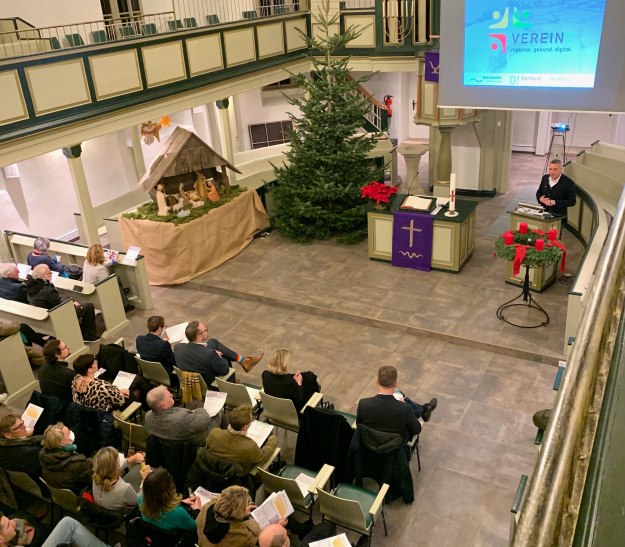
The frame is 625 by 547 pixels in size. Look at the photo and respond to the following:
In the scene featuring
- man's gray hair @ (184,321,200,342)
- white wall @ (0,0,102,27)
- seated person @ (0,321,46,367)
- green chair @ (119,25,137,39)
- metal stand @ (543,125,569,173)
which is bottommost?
metal stand @ (543,125,569,173)

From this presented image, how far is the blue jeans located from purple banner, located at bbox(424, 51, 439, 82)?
352 inches

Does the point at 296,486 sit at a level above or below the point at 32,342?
above

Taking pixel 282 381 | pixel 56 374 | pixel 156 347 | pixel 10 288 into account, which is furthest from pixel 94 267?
pixel 282 381

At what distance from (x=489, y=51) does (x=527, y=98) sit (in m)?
0.83

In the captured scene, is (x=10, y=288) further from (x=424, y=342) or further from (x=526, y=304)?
(x=526, y=304)

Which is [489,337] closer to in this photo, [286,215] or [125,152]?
[286,215]

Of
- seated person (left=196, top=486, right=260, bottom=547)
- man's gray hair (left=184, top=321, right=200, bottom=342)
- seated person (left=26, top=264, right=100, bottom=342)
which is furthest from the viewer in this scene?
seated person (left=26, top=264, right=100, bottom=342)

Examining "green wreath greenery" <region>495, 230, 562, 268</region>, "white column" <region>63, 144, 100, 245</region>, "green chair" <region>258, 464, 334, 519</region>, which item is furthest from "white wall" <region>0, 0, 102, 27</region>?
"green chair" <region>258, 464, 334, 519</region>

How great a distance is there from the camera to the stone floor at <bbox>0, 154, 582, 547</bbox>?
5.19m

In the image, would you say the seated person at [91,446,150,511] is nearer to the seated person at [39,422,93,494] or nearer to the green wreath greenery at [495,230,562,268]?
the seated person at [39,422,93,494]

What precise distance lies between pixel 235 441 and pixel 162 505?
77 cm

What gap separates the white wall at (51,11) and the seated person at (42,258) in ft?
16.6

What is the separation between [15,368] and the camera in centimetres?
680

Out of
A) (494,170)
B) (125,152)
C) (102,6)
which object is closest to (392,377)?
(494,170)
